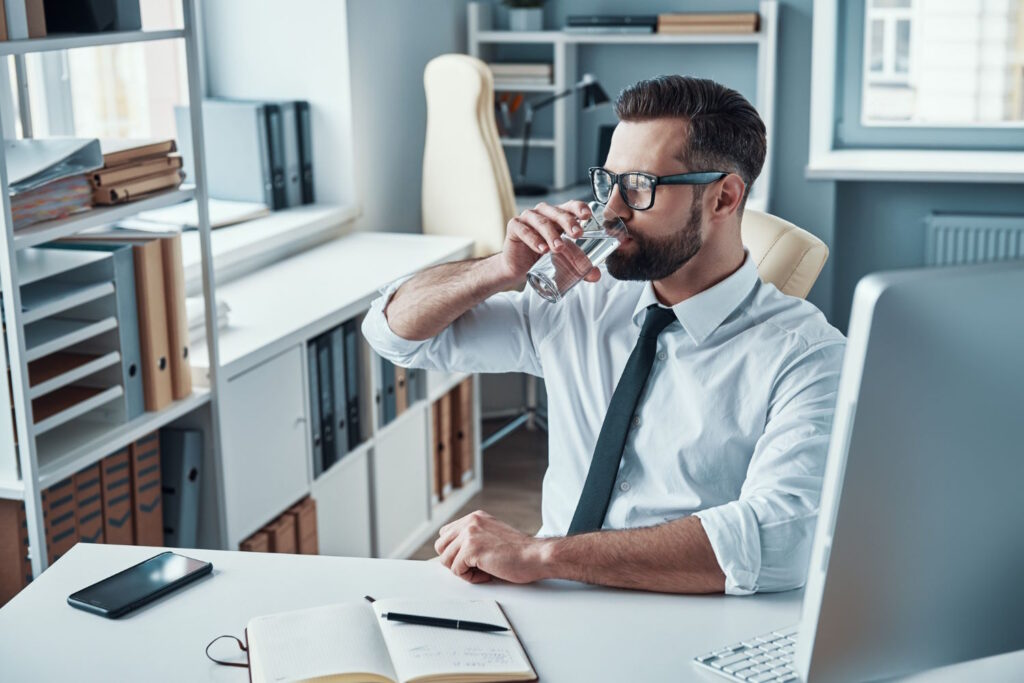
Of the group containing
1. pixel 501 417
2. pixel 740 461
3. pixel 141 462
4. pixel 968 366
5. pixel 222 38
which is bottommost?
pixel 501 417

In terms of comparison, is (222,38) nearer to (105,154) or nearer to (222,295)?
(222,295)

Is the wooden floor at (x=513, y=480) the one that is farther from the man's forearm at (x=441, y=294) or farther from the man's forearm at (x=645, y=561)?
the man's forearm at (x=645, y=561)

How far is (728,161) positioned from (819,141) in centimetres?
259

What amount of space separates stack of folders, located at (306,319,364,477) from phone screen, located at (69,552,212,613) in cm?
132

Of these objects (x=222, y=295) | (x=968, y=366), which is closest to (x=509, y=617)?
(x=968, y=366)

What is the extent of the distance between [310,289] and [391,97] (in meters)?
1.04

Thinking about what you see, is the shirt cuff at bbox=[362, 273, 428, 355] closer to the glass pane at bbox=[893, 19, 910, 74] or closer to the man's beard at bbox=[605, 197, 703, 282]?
the man's beard at bbox=[605, 197, 703, 282]

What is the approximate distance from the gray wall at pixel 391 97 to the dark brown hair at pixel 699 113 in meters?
2.00

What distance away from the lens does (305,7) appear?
353 centimetres

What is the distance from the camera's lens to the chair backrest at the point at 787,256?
1.89m

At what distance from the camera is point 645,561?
140cm

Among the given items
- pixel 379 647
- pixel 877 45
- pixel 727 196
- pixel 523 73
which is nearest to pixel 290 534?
pixel 727 196

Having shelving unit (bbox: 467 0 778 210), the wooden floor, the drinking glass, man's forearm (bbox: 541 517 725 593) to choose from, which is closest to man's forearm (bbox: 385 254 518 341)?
the drinking glass

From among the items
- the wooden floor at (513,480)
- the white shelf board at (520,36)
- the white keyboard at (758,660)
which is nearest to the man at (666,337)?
the white keyboard at (758,660)
